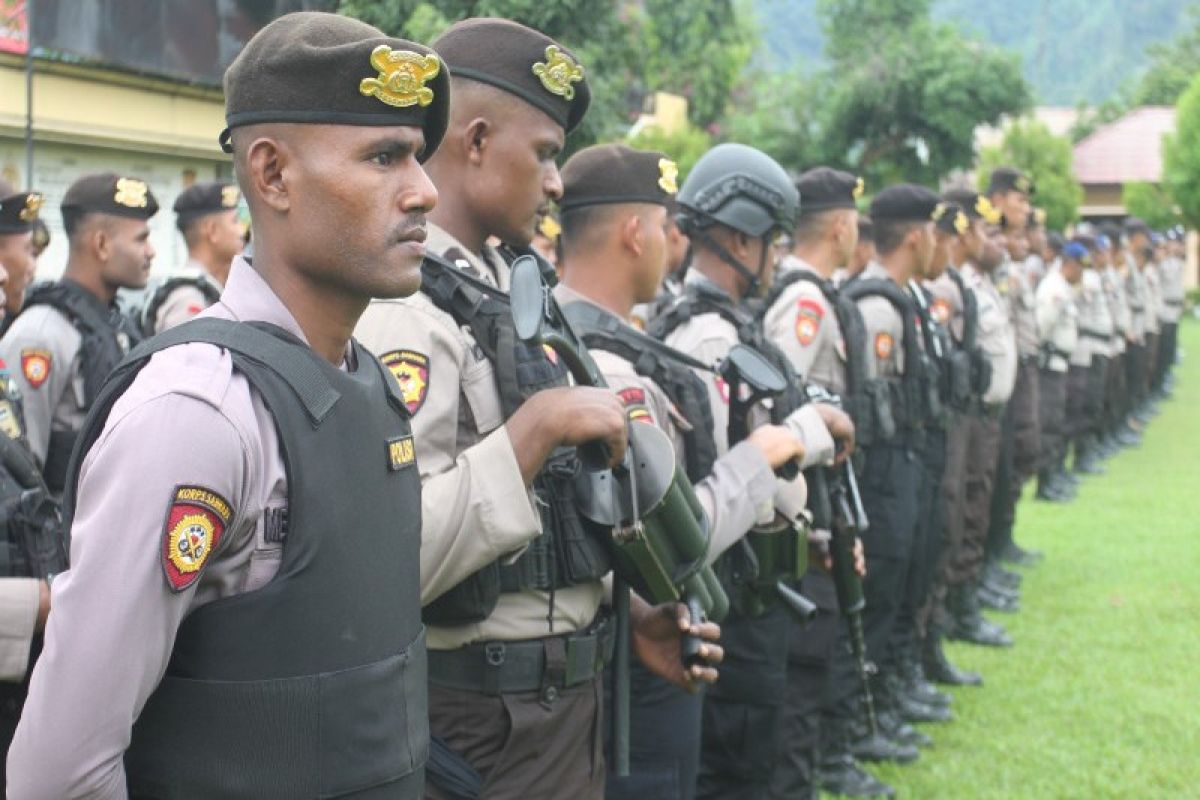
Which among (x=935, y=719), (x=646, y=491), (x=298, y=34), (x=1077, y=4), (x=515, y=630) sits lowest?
(x=935, y=719)

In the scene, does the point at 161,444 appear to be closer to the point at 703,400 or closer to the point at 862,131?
the point at 703,400

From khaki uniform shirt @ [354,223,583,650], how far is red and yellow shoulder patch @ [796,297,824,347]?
268 cm

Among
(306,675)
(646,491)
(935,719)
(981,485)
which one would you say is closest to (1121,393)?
(981,485)

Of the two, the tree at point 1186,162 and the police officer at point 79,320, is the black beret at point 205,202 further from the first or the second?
the tree at point 1186,162

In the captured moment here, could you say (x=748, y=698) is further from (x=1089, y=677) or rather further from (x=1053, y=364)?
(x=1053, y=364)

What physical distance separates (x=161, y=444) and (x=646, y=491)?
120cm

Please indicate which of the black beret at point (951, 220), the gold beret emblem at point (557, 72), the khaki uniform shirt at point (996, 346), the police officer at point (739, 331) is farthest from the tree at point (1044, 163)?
the gold beret emblem at point (557, 72)

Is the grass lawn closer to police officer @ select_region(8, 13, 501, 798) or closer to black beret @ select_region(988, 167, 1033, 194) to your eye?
black beret @ select_region(988, 167, 1033, 194)

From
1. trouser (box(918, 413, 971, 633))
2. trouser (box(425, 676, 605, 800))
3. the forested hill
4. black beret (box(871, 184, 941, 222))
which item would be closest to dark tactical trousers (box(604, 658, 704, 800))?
trouser (box(425, 676, 605, 800))

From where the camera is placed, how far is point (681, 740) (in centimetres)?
360

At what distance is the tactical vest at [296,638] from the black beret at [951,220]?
5990 millimetres

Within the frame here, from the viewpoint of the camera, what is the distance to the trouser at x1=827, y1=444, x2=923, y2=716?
5.88m

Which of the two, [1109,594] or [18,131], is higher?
[18,131]

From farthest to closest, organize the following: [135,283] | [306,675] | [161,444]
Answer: [135,283], [306,675], [161,444]
